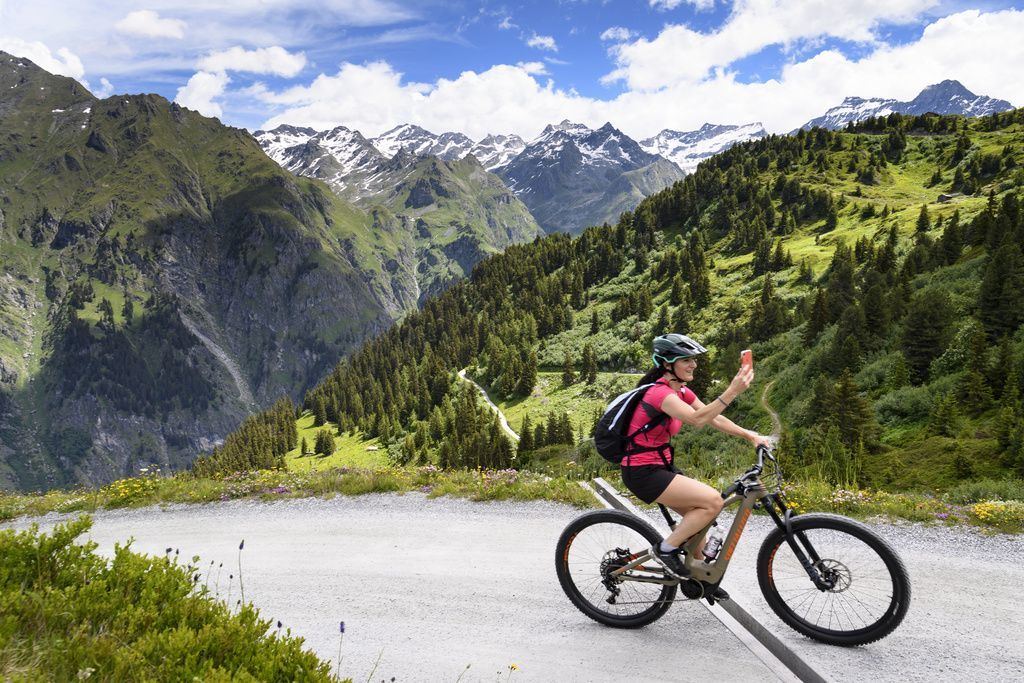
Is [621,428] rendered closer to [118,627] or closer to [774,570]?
[774,570]

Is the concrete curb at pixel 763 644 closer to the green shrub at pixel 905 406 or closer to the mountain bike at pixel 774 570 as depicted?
the mountain bike at pixel 774 570

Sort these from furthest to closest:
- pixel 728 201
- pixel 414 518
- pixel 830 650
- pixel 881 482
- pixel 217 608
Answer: pixel 728 201 → pixel 881 482 → pixel 414 518 → pixel 830 650 → pixel 217 608

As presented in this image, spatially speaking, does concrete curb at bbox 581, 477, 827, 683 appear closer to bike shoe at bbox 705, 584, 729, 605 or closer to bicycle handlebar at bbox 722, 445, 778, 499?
bike shoe at bbox 705, 584, 729, 605

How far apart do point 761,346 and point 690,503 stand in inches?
2633

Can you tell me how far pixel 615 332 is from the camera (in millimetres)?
117000

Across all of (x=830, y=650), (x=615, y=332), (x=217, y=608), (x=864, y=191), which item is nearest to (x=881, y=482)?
(x=830, y=650)

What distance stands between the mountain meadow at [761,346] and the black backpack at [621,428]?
534cm

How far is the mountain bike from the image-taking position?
561 cm

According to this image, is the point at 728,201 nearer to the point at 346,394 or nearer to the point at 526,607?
the point at 346,394

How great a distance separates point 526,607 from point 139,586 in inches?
172

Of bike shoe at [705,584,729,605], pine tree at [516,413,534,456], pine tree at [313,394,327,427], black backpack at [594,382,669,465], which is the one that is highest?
black backpack at [594,382,669,465]

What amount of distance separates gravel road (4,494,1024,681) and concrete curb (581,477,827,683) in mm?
117

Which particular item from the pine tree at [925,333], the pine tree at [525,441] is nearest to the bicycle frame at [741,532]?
the pine tree at [925,333]

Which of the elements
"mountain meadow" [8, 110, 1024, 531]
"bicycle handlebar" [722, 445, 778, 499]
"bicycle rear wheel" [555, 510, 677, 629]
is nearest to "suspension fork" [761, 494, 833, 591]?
"bicycle handlebar" [722, 445, 778, 499]
